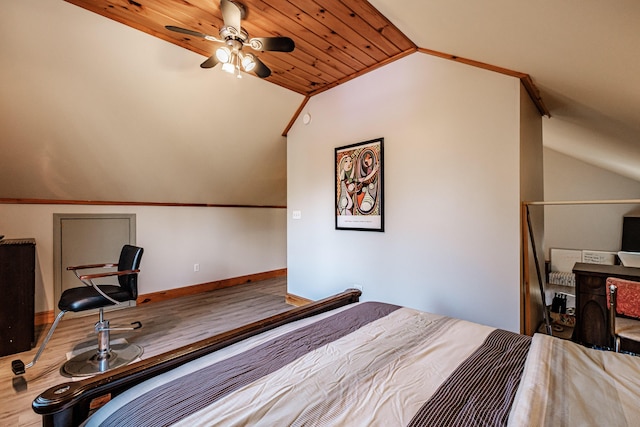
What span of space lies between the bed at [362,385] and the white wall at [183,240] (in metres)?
3.44

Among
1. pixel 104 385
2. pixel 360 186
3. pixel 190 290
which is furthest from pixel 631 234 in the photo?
pixel 190 290

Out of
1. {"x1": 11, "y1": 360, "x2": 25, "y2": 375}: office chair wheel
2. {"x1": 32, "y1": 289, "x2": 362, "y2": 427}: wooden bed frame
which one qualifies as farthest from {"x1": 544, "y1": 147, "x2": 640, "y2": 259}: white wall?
{"x1": 11, "y1": 360, "x2": 25, "y2": 375}: office chair wheel

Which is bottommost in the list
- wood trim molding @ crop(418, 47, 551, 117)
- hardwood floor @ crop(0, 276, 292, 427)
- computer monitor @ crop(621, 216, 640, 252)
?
hardwood floor @ crop(0, 276, 292, 427)

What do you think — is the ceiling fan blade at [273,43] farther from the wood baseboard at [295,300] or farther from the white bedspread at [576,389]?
the wood baseboard at [295,300]

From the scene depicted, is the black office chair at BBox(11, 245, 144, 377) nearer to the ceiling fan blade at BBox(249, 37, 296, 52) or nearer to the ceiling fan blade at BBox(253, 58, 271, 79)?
the ceiling fan blade at BBox(253, 58, 271, 79)

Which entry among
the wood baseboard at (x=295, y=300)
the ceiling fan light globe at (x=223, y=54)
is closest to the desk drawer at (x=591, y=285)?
the wood baseboard at (x=295, y=300)

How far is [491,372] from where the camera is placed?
113cm

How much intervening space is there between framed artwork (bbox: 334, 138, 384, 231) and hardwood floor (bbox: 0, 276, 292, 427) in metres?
1.65

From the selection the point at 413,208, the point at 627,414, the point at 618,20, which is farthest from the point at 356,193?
the point at 627,414

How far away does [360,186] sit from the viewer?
3.29 meters

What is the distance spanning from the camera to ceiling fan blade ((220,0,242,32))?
6.14 ft

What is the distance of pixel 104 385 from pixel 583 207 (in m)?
6.39

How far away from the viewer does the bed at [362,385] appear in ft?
2.86

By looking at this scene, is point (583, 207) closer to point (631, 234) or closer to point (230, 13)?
point (631, 234)
